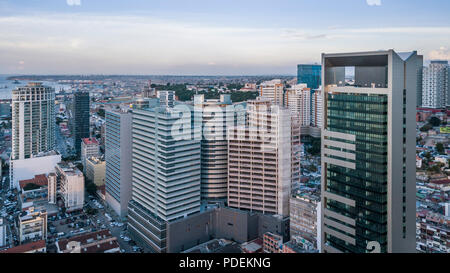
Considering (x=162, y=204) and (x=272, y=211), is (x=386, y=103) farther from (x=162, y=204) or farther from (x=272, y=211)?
(x=162, y=204)

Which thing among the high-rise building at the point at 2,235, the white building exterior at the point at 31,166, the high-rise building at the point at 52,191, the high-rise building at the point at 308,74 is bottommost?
the high-rise building at the point at 2,235

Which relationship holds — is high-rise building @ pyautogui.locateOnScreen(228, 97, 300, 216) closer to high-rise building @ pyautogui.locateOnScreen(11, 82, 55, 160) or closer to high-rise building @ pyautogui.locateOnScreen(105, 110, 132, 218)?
high-rise building @ pyautogui.locateOnScreen(105, 110, 132, 218)

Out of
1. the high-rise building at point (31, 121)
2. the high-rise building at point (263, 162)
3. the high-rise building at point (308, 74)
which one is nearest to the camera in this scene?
the high-rise building at point (263, 162)

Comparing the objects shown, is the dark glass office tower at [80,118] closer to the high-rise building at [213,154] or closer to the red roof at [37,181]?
the red roof at [37,181]

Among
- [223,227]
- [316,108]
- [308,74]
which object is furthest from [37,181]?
[308,74]

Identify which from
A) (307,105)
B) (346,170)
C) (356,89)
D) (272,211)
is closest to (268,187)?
(272,211)

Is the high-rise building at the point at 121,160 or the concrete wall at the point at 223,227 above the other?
the high-rise building at the point at 121,160

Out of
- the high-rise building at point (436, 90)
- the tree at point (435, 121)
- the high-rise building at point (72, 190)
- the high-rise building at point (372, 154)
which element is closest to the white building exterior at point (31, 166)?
the high-rise building at point (72, 190)
